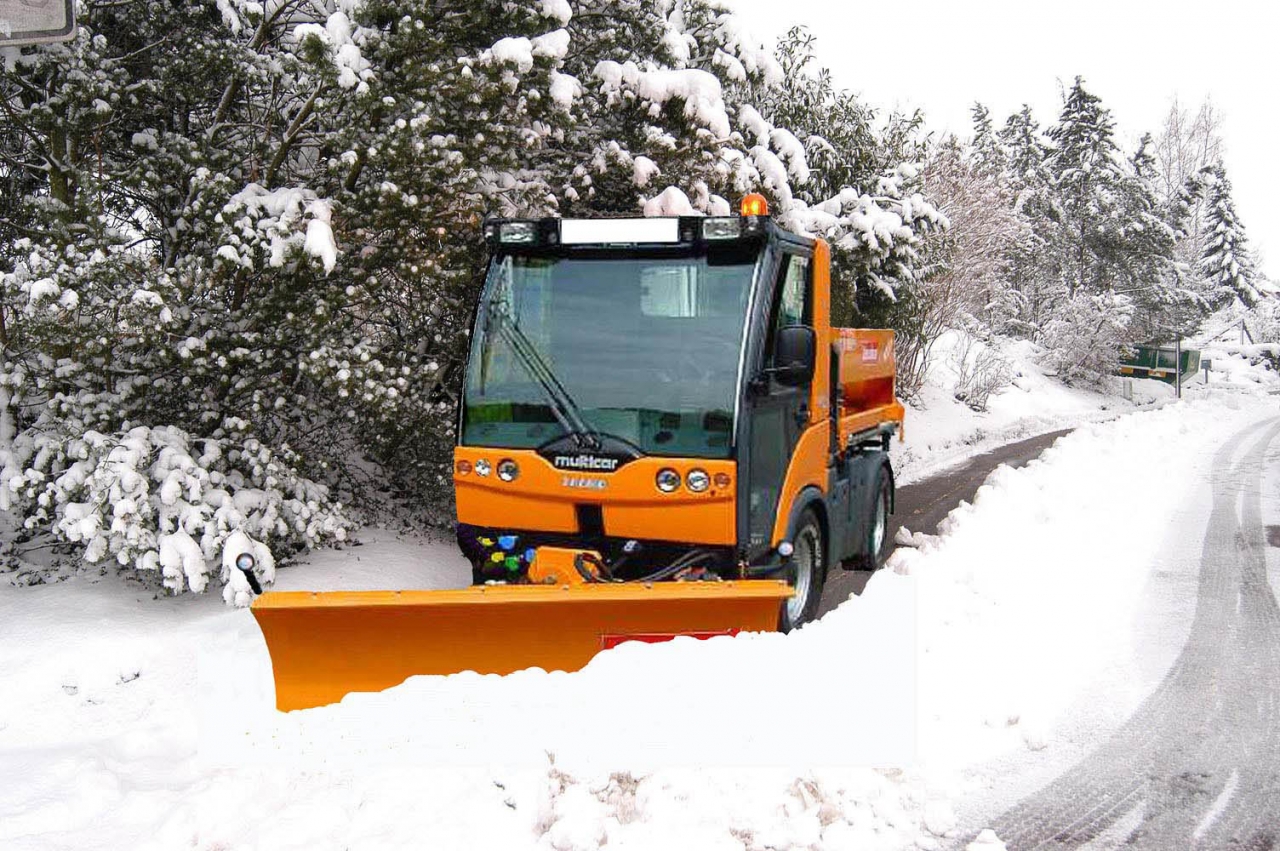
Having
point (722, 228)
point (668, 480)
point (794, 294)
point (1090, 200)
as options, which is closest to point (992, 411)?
point (1090, 200)

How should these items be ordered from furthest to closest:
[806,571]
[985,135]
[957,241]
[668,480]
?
[985,135] < [957,241] < [806,571] < [668,480]

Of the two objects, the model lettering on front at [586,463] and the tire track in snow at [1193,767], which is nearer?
the tire track in snow at [1193,767]

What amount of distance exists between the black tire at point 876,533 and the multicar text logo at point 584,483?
315 centimetres

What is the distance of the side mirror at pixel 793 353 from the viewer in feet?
17.9

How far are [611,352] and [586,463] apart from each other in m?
0.64

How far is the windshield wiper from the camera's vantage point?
17.9 feet

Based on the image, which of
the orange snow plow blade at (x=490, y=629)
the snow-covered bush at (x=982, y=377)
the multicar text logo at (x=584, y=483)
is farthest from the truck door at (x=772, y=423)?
the snow-covered bush at (x=982, y=377)

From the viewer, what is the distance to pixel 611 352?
5.56m

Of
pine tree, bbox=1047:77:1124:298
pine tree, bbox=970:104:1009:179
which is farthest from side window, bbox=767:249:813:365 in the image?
pine tree, bbox=1047:77:1124:298

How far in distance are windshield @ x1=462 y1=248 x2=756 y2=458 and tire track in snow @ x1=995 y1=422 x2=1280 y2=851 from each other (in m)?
2.27

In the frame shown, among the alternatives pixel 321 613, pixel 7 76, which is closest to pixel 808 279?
pixel 321 613

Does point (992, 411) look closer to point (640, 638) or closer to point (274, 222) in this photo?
point (274, 222)

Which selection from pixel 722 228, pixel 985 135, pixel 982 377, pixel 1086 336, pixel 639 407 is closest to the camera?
pixel 639 407

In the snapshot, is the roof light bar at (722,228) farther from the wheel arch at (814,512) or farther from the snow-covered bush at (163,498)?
the snow-covered bush at (163,498)
